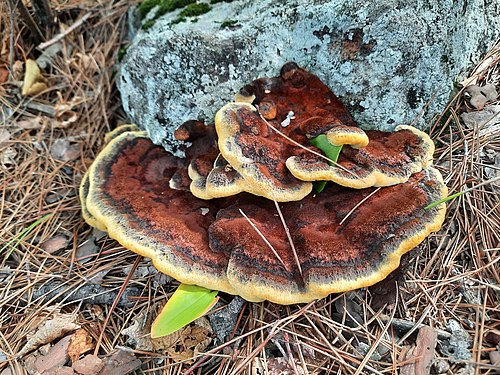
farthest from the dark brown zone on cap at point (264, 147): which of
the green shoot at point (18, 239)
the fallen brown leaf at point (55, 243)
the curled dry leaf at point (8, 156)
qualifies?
the curled dry leaf at point (8, 156)

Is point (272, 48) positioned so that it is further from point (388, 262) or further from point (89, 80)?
point (89, 80)

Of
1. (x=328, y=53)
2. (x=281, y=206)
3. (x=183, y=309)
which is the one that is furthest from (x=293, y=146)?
(x=183, y=309)

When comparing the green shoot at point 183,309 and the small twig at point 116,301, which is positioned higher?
the green shoot at point 183,309

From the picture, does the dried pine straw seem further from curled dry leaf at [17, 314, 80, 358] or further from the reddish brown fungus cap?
the reddish brown fungus cap

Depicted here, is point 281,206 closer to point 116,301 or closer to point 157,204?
point 157,204

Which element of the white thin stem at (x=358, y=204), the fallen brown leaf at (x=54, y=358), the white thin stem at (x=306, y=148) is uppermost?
the white thin stem at (x=306, y=148)

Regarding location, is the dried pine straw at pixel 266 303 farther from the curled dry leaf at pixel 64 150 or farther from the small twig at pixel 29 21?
the small twig at pixel 29 21
